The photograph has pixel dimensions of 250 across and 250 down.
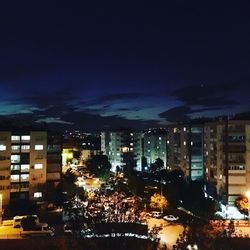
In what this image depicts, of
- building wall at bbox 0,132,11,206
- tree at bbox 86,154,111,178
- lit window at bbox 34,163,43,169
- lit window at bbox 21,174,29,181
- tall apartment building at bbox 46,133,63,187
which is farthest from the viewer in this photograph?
tree at bbox 86,154,111,178

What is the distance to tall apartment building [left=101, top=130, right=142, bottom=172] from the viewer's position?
258 ft

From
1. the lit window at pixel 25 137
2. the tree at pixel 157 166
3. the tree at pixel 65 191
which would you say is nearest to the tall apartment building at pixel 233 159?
the tree at pixel 65 191

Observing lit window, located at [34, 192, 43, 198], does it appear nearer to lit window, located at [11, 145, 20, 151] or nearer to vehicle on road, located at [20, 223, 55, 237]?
lit window, located at [11, 145, 20, 151]

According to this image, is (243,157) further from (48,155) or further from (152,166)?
(152,166)

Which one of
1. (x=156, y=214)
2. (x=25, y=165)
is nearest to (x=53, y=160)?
(x=25, y=165)

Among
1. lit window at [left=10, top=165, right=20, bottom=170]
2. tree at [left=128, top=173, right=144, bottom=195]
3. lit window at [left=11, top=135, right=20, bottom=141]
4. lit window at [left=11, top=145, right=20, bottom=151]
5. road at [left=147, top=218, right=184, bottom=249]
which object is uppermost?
lit window at [left=11, top=135, right=20, bottom=141]

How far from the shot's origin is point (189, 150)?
51375mm

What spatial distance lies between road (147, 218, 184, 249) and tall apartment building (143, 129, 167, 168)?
44754mm

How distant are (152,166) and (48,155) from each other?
30.9 m

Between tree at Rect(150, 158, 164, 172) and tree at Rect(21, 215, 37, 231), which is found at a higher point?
tree at Rect(150, 158, 164, 172)

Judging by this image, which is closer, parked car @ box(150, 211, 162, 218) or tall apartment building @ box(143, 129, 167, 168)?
parked car @ box(150, 211, 162, 218)

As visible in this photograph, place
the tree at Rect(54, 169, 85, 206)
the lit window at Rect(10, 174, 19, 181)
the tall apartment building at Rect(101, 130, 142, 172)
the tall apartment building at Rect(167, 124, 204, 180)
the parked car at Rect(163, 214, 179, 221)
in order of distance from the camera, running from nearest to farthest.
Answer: the parked car at Rect(163, 214, 179, 221), the tree at Rect(54, 169, 85, 206), the lit window at Rect(10, 174, 19, 181), the tall apartment building at Rect(167, 124, 204, 180), the tall apartment building at Rect(101, 130, 142, 172)

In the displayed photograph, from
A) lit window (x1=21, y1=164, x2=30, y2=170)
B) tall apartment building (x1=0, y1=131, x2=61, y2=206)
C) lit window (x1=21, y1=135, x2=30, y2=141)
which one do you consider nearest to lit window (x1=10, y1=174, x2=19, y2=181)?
tall apartment building (x1=0, y1=131, x2=61, y2=206)

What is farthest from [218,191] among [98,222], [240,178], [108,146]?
[108,146]
